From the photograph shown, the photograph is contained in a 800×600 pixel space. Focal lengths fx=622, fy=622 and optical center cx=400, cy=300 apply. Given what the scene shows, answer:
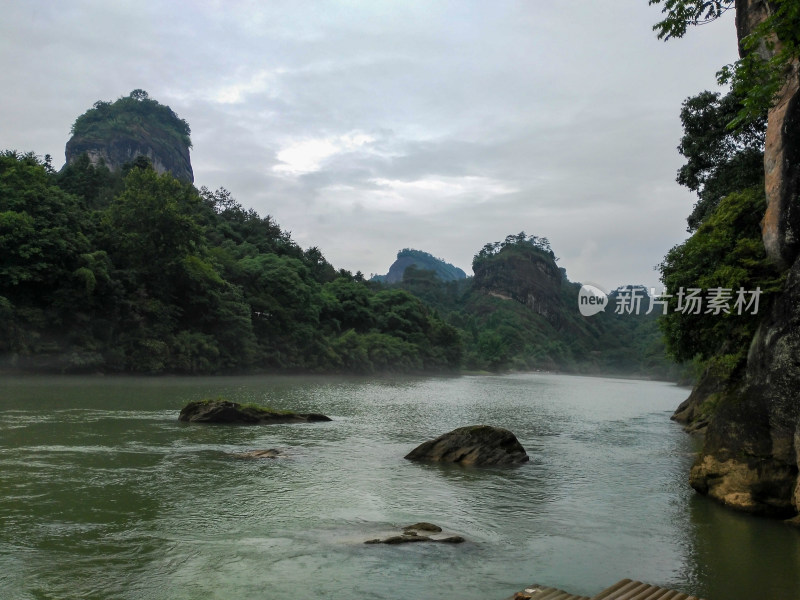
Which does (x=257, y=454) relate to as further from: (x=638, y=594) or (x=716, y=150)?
(x=716, y=150)

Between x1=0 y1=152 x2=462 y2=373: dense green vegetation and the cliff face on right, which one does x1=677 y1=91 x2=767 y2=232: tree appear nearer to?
the cliff face on right

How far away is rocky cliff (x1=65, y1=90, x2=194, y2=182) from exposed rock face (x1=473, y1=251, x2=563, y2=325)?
7456 centimetres

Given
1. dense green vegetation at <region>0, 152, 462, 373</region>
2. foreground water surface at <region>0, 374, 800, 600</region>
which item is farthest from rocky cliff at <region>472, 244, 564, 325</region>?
foreground water surface at <region>0, 374, 800, 600</region>

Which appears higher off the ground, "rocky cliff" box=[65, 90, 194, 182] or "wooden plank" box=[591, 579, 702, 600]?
"rocky cliff" box=[65, 90, 194, 182]

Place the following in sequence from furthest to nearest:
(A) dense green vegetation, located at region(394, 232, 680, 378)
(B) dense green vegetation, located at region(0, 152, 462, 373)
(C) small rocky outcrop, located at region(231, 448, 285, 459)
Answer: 1. (A) dense green vegetation, located at region(394, 232, 680, 378)
2. (B) dense green vegetation, located at region(0, 152, 462, 373)
3. (C) small rocky outcrop, located at region(231, 448, 285, 459)

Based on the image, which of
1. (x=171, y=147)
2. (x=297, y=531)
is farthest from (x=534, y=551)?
(x=171, y=147)

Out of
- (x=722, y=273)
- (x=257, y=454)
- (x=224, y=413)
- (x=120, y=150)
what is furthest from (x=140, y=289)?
(x=120, y=150)

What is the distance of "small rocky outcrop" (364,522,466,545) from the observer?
8226 millimetres

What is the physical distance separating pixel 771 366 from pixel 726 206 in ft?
15.6

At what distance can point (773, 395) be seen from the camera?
1045cm

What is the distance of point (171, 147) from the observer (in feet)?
396

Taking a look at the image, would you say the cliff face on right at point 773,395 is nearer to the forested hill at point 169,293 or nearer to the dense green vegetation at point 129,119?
the forested hill at point 169,293

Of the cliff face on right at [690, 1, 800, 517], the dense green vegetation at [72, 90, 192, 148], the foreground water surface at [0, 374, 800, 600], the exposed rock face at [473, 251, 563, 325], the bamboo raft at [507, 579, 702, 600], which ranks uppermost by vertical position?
the dense green vegetation at [72, 90, 192, 148]

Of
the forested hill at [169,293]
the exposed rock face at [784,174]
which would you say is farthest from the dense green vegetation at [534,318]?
the exposed rock face at [784,174]
